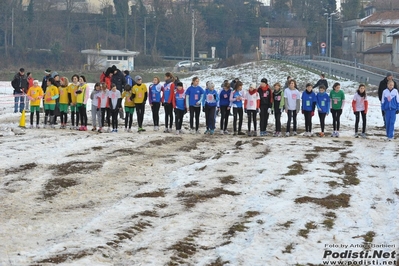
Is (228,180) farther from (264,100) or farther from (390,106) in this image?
(390,106)

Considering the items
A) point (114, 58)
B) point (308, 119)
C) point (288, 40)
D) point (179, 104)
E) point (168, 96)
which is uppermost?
point (288, 40)

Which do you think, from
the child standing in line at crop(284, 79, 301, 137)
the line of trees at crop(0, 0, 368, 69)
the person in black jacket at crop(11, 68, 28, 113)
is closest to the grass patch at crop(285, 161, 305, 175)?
the child standing in line at crop(284, 79, 301, 137)

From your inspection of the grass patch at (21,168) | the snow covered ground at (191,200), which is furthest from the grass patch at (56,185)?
the grass patch at (21,168)

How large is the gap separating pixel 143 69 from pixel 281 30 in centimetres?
2129

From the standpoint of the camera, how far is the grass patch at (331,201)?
12.5m

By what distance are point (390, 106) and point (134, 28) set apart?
92.1 meters

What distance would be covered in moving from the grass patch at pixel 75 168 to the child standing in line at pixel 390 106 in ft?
30.9

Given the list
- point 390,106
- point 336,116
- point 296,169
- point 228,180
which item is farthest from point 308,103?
point 228,180

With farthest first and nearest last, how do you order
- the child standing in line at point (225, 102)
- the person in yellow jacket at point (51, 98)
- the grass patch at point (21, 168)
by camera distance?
the person in yellow jacket at point (51, 98), the child standing in line at point (225, 102), the grass patch at point (21, 168)

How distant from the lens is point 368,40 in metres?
108

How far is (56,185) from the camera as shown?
14047mm

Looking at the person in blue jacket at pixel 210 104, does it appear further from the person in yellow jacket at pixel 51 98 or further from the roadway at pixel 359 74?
the roadway at pixel 359 74

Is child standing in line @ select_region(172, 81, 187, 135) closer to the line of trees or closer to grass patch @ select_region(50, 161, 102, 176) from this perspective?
grass patch @ select_region(50, 161, 102, 176)

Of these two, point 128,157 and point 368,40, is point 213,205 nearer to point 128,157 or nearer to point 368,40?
point 128,157
